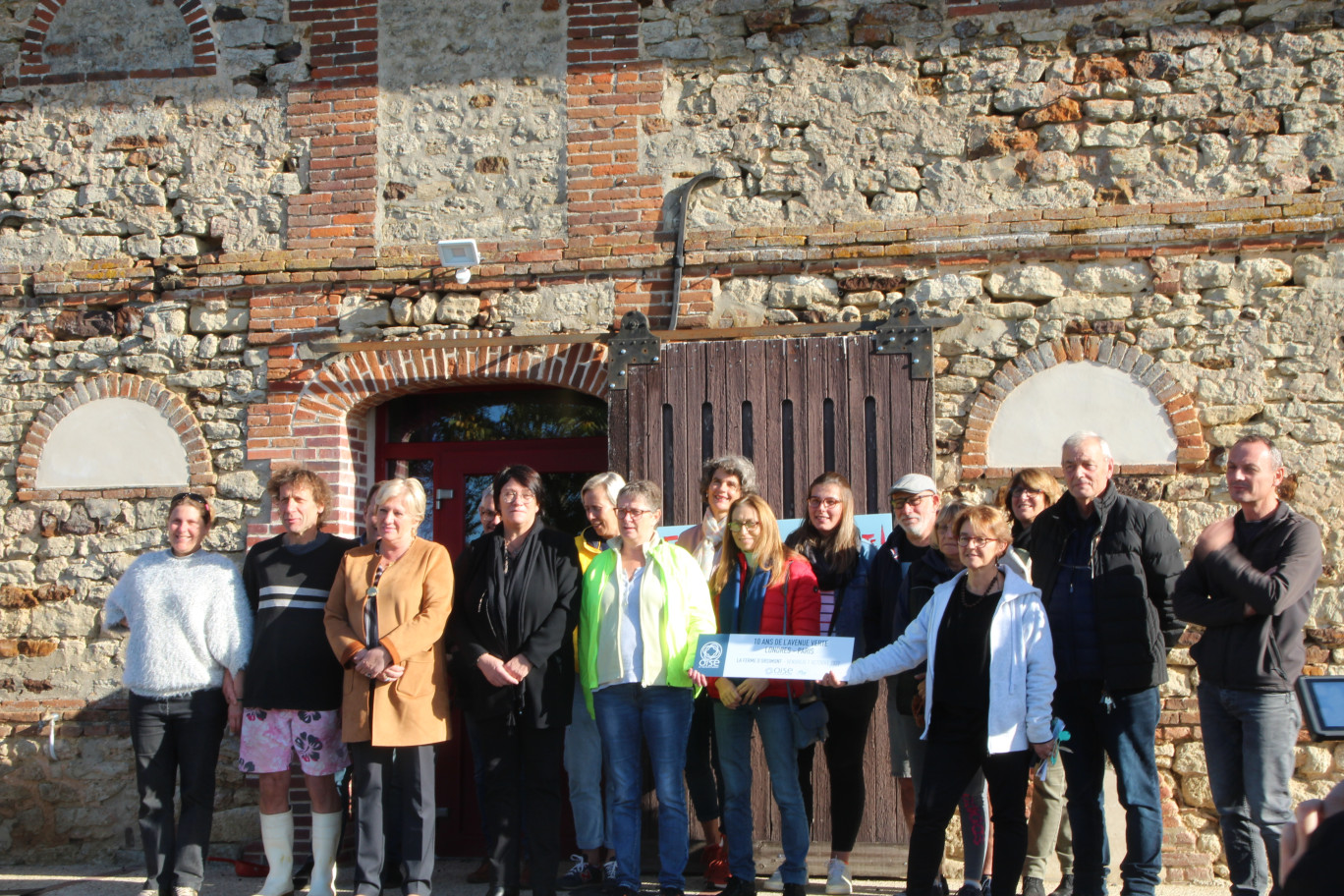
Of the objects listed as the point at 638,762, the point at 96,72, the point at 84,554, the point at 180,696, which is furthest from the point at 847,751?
the point at 96,72

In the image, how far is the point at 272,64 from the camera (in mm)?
5977

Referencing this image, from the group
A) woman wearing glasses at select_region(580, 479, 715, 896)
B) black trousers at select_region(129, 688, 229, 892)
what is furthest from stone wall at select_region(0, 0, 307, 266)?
woman wearing glasses at select_region(580, 479, 715, 896)

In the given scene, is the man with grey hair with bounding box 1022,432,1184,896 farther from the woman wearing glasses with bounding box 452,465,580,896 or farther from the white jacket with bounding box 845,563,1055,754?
the woman wearing glasses with bounding box 452,465,580,896

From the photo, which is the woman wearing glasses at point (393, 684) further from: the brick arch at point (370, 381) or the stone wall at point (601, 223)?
the stone wall at point (601, 223)

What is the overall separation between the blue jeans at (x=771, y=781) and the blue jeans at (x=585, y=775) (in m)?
0.60

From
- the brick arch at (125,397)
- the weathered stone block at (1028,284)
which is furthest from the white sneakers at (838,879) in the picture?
the brick arch at (125,397)

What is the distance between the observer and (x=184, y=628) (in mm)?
4461

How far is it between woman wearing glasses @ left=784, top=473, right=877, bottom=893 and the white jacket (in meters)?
0.52

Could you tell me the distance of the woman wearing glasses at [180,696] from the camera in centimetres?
442

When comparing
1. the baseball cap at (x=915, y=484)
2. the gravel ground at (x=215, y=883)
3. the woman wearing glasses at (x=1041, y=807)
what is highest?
the baseball cap at (x=915, y=484)

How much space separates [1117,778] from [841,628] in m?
1.08

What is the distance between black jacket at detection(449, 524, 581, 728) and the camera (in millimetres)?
4184

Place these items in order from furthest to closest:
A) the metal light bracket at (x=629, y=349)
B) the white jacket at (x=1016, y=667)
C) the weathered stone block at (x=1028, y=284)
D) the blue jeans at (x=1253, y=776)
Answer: the metal light bracket at (x=629, y=349)
the weathered stone block at (x=1028, y=284)
the blue jeans at (x=1253, y=776)
the white jacket at (x=1016, y=667)

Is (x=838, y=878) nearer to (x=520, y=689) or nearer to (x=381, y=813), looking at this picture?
(x=520, y=689)
